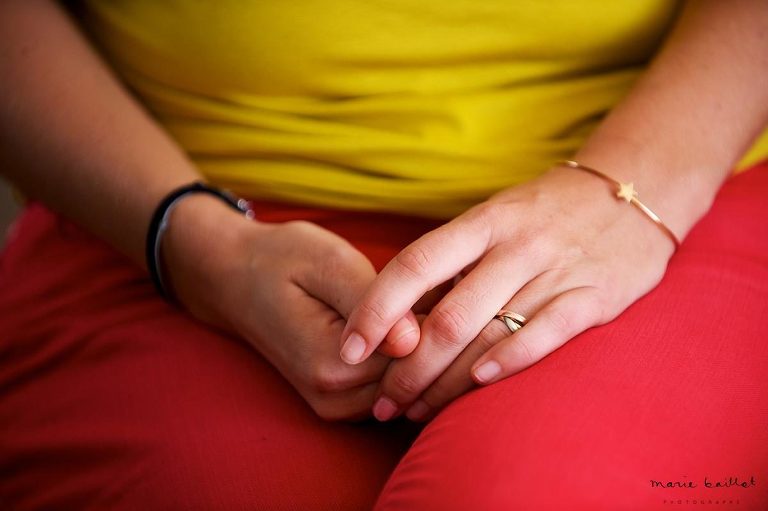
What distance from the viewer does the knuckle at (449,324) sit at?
68 cm

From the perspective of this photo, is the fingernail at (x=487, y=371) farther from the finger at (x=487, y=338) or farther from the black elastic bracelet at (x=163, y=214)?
the black elastic bracelet at (x=163, y=214)

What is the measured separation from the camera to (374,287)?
680mm

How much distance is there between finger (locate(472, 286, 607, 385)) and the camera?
0.66 meters

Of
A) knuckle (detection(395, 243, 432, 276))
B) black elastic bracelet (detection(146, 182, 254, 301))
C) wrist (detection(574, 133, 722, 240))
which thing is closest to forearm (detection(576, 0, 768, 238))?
wrist (detection(574, 133, 722, 240))

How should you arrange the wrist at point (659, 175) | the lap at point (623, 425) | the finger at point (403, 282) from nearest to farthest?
the lap at point (623, 425)
the finger at point (403, 282)
the wrist at point (659, 175)

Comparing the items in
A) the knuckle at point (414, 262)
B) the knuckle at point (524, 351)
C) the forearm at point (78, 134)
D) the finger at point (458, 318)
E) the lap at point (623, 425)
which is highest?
the forearm at point (78, 134)

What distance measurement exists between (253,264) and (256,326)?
6 cm

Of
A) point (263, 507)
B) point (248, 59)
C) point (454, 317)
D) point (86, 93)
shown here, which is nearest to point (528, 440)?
point (454, 317)

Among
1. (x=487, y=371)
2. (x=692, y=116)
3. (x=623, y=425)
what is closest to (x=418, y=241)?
(x=487, y=371)

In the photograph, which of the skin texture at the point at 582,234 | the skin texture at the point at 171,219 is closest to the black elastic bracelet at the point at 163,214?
the skin texture at the point at 171,219

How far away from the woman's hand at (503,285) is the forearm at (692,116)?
0.06 m

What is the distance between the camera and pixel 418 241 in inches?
27.6

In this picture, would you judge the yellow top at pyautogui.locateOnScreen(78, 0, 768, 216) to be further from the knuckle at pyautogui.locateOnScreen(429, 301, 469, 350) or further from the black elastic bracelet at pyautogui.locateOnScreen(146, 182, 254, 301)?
the knuckle at pyautogui.locateOnScreen(429, 301, 469, 350)

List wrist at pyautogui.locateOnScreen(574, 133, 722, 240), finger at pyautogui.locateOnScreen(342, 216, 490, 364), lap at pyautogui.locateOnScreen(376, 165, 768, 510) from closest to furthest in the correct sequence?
lap at pyautogui.locateOnScreen(376, 165, 768, 510)
finger at pyautogui.locateOnScreen(342, 216, 490, 364)
wrist at pyautogui.locateOnScreen(574, 133, 722, 240)
